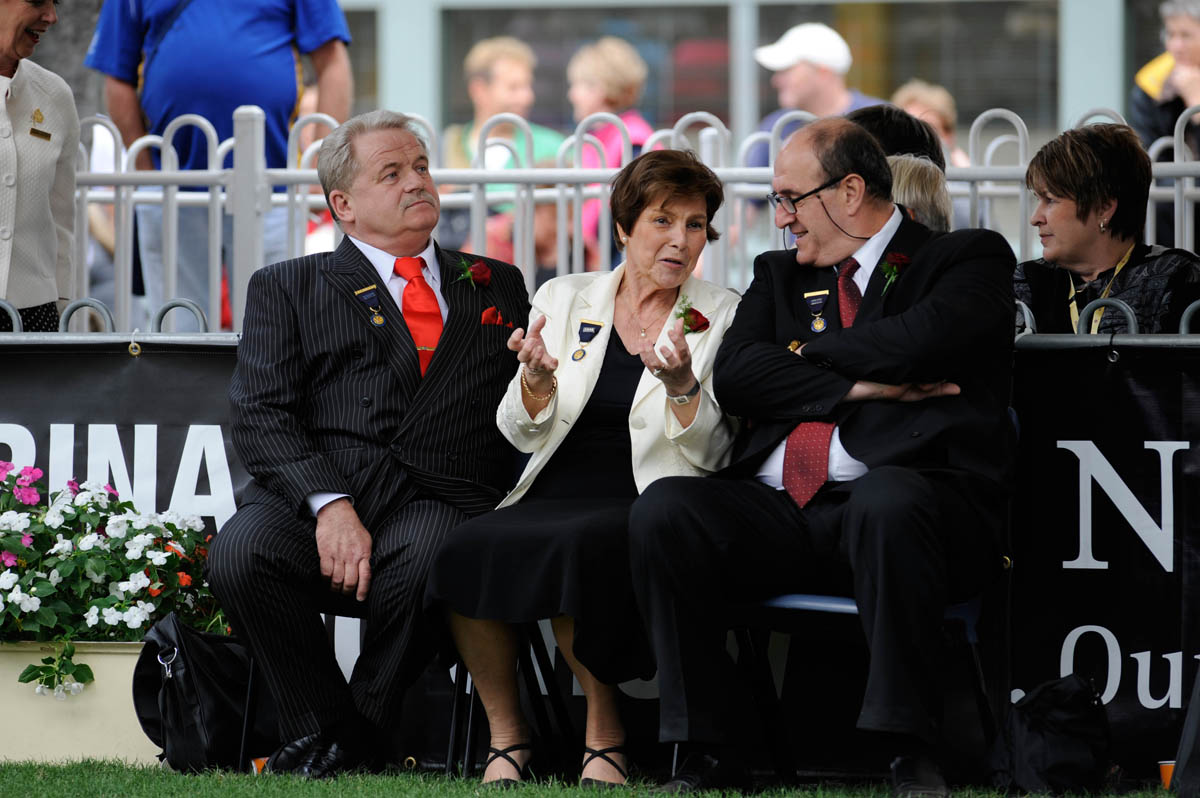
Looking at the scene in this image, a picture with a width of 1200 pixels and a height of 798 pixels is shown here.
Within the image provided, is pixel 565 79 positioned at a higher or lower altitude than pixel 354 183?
higher

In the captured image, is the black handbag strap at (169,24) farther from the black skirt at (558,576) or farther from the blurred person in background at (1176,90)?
the blurred person in background at (1176,90)

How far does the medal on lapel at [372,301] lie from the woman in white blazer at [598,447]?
0.45 meters

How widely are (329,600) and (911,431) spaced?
5.25 ft

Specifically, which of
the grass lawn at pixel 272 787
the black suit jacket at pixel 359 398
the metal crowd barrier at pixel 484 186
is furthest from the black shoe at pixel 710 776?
the metal crowd barrier at pixel 484 186

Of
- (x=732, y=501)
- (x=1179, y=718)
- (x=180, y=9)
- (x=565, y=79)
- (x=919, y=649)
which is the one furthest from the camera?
(x=565, y=79)

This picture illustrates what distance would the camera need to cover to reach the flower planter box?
491cm

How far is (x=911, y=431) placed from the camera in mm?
4352

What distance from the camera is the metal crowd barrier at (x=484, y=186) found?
A: 267 inches

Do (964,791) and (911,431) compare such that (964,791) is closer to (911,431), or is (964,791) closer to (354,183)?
(911,431)

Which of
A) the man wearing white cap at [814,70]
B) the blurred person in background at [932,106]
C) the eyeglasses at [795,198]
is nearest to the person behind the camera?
the eyeglasses at [795,198]

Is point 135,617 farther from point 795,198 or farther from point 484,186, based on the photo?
point 484,186

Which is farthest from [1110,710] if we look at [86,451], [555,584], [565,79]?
[565,79]

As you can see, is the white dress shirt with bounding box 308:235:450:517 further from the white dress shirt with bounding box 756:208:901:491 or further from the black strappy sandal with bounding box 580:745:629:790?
the black strappy sandal with bounding box 580:745:629:790

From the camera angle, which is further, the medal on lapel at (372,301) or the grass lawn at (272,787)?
the medal on lapel at (372,301)
